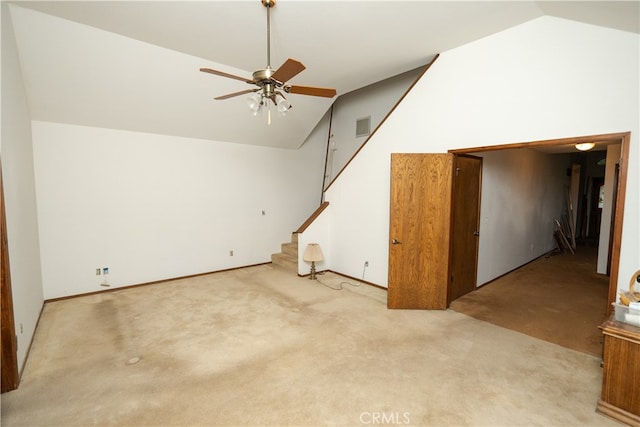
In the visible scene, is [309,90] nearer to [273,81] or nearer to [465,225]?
[273,81]

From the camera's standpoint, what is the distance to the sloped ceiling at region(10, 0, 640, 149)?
276 centimetres

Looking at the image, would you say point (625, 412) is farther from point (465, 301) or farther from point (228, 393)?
point (228, 393)

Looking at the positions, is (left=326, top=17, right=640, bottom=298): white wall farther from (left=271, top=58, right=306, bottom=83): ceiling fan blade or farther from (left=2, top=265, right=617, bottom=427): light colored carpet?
(left=271, top=58, right=306, bottom=83): ceiling fan blade

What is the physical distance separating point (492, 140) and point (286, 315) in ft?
11.0

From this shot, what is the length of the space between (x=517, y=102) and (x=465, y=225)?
5.95 feet

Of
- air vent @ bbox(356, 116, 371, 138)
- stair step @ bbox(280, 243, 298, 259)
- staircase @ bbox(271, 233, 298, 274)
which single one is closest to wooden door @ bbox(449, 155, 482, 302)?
air vent @ bbox(356, 116, 371, 138)

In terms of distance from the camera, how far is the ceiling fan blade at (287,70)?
2145mm

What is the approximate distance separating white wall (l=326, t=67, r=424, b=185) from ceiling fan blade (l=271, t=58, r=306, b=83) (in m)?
4.27

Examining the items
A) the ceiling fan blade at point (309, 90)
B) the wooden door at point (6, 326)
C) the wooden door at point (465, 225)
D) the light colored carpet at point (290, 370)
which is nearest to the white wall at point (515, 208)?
the wooden door at point (465, 225)

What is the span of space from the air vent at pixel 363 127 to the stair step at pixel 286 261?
326cm

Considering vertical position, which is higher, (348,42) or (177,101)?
(348,42)

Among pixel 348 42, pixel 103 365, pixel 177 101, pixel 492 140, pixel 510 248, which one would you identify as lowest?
pixel 103 365

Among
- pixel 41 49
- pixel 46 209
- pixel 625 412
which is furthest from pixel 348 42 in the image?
pixel 46 209

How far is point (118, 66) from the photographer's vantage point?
143 inches
